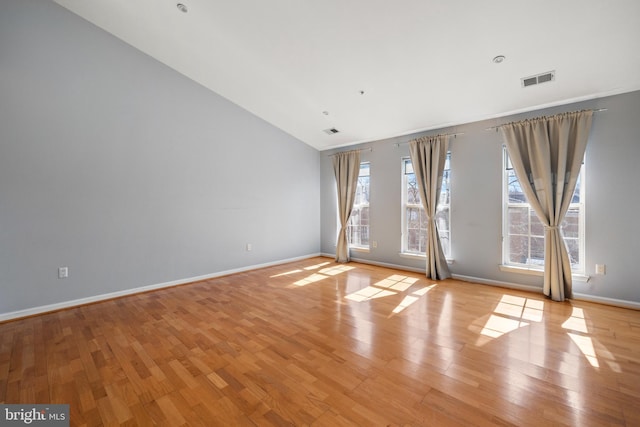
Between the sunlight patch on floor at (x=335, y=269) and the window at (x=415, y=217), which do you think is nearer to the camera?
the window at (x=415, y=217)

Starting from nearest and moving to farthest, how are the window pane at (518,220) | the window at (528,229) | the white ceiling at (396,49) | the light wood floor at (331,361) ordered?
the light wood floor at (331,361), the white ceiling at (396,49), the window at (528,229), the window pane at (518,220)

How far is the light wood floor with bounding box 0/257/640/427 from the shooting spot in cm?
154

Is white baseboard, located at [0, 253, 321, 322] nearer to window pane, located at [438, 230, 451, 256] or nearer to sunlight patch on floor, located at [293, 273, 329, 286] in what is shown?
sunlight patch on floor, located at [293, 273, 329, 286]

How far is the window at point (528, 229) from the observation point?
11.1 ft

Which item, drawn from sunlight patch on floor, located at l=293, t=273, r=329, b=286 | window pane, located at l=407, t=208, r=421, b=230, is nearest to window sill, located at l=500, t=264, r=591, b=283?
window pane, located at l=407, t=208, r=421, b=230

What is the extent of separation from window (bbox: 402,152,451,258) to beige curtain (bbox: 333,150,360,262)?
1.07 metres

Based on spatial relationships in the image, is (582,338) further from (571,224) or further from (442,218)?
(442,218)

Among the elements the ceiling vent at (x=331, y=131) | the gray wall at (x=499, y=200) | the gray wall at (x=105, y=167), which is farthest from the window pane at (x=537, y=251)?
the gray wall at (x=105, y=167)

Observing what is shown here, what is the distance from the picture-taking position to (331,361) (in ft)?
6.73

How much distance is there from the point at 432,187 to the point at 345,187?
1892 millimetres

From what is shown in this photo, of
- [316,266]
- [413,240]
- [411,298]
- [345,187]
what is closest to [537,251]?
[413,240]

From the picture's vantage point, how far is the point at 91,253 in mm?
3324

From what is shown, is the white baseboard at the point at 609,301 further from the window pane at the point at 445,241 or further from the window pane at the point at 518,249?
the window pane at the point at 445,241

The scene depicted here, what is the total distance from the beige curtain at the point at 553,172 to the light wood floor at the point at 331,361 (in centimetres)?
43
